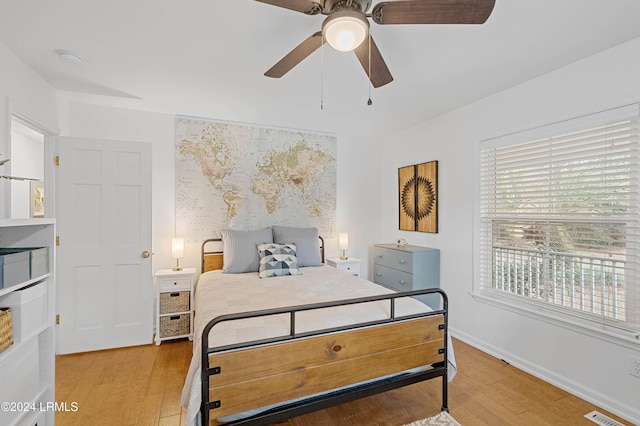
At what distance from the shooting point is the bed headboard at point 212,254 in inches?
143

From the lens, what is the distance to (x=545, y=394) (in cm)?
235

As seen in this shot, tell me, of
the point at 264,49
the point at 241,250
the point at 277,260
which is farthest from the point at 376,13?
the point at 241,250

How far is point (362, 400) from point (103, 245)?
2.86m

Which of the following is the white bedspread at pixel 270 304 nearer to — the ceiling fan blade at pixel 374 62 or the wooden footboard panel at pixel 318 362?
the wooden footboard panel at pixel 318 362

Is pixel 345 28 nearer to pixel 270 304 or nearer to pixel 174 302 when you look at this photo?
pixel 270 304

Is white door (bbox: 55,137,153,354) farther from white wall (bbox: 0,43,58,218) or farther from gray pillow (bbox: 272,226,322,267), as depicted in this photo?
gray pillow (bbox: 272,226,322,267)

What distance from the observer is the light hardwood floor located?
2049mm

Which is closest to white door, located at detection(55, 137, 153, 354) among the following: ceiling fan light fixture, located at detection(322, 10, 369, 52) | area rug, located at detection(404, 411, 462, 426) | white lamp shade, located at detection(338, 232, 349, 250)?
white lamp shade, located at detection(338, 232, 349, 250)

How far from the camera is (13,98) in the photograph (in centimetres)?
227

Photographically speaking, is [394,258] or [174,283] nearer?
[174,283]

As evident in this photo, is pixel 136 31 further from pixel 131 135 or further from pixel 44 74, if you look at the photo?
pixel 131 135

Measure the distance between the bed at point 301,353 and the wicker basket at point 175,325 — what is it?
1.06m

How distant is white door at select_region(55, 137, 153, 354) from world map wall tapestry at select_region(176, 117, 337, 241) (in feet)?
1.63

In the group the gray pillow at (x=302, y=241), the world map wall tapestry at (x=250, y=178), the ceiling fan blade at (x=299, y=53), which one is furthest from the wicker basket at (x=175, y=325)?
the ceiling fan blade at (x=299, y=53)
